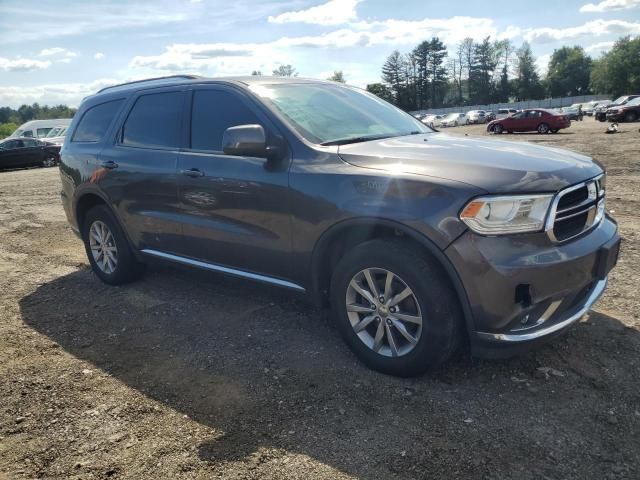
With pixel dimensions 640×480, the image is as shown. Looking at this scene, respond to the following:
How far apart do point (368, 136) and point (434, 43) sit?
371ft

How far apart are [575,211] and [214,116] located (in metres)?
2.71

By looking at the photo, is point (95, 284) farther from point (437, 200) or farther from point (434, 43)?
point (434, 43)

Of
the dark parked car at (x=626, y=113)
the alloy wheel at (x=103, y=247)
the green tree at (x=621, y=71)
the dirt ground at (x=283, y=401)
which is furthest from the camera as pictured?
the green tree at (x=621, y=71)

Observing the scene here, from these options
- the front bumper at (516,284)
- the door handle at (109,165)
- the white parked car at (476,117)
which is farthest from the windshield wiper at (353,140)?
the white parked car at (476,117)

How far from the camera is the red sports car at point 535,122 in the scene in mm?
28594

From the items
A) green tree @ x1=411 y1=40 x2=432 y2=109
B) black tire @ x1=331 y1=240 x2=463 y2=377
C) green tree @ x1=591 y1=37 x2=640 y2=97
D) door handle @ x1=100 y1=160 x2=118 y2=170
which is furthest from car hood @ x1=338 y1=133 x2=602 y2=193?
green tree @ x1=411 y1=40 x2=432 y2=109

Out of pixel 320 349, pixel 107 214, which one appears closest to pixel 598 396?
pixel 320 349

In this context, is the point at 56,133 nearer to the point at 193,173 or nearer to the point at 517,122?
the point at 517,122

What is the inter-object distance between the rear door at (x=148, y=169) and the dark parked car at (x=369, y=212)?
0.06 feet

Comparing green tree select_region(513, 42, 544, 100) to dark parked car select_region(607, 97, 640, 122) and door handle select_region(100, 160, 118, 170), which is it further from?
door handle select_region(100, 160, 118, 170)

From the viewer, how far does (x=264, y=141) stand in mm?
3484

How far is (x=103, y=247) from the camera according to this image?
5.43 metres

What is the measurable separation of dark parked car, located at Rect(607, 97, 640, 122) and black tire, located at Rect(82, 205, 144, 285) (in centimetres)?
3222

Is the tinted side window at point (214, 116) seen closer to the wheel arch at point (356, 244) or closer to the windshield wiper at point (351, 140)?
the windshield wiper at point (351, 140)
